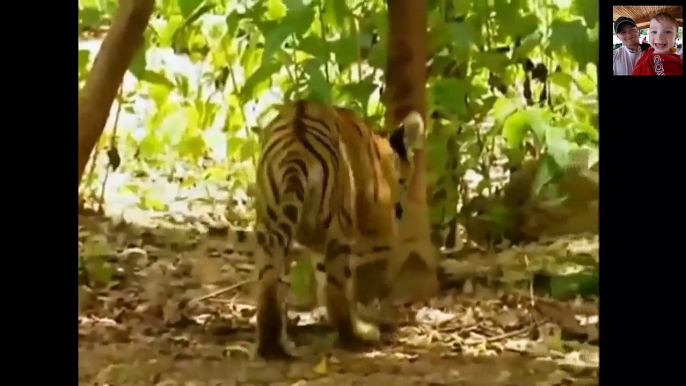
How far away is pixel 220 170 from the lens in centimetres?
144

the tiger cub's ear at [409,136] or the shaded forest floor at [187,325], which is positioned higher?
the tiger cub's ear at [409,136]

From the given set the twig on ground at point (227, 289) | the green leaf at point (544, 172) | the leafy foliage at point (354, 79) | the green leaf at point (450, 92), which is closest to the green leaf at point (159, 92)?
the leafy foliage at point (354, 79)

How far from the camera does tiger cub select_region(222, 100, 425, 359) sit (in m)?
1.43

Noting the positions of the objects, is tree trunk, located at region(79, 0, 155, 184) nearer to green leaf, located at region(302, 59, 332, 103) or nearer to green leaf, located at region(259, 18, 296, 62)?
green leaf, located at region(259, 18, 296, 62)

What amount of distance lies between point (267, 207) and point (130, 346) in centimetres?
47

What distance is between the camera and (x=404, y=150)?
1.45 metres

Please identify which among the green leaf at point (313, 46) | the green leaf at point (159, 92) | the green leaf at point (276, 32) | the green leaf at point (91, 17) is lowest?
the green leaf at point (159, 92)

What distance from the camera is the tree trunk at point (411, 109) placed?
1448 millimetres

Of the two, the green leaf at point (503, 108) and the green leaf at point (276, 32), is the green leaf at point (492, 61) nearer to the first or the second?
the green leaf at point (503, 108)
